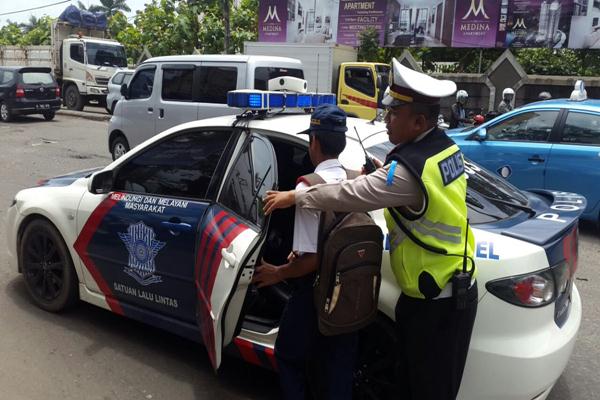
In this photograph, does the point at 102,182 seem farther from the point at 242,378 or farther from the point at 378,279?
the point at 378,279

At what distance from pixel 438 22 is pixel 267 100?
53.7 ft

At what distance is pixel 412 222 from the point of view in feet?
6.89

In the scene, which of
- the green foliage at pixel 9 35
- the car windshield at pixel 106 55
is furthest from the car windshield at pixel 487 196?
the green foliage at pixel 9 35

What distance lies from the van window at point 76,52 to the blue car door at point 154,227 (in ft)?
60.0

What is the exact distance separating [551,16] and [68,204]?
16.1 metres

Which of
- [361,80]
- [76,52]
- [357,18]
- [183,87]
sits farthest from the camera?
[76,52]

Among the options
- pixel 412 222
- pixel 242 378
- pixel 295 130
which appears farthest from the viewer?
pixel 242 378

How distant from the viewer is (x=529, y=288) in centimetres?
234

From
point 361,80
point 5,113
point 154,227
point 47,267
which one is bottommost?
point 47,267

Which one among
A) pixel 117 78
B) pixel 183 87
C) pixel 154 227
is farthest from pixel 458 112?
pixel 117 78

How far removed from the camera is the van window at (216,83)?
8.80 meters

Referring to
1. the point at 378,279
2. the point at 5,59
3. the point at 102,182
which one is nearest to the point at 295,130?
the point at 378,279

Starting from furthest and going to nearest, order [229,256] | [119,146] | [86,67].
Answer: [86,67] < [119,146] < [229,256]

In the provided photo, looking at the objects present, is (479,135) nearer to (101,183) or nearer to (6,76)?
(101,183)
